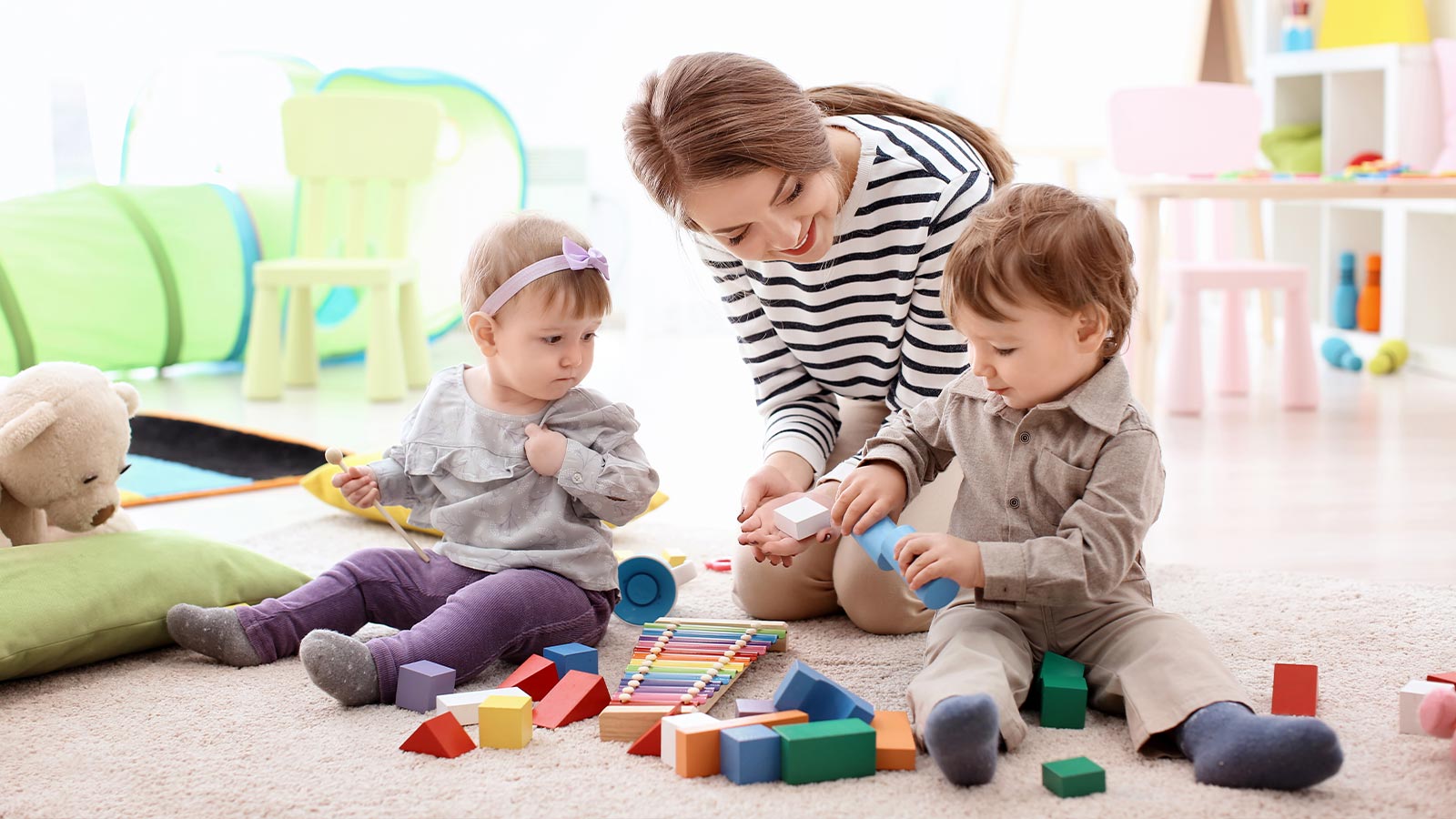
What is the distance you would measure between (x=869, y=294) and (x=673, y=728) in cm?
60

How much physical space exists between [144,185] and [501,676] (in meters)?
2.64

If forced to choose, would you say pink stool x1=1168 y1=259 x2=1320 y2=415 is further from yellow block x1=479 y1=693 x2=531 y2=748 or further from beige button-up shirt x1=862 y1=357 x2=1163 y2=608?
yellow block x1=479 y1=693 x2=531 y2=748

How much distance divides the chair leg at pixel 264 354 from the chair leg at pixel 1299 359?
2.29 meters

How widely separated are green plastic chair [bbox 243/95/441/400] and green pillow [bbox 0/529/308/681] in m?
1.70

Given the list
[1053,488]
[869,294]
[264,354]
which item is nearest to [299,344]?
[264,354]

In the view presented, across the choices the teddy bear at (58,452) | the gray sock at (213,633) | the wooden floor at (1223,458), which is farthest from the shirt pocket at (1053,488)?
the teddy bear at (58,452)

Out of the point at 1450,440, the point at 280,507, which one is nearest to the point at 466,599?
the point at 280,507

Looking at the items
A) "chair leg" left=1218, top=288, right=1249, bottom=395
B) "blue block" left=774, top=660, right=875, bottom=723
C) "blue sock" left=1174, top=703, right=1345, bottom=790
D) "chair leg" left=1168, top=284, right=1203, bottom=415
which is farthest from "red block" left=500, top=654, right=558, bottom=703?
Answer: "chair leg" left=1218, top=288, right=1249, bottom=395

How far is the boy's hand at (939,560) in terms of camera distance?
3.76 ft

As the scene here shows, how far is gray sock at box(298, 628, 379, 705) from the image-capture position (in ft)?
4.07

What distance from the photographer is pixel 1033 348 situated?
120cm

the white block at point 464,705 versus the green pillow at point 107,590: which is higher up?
the green pillow at point 107,590

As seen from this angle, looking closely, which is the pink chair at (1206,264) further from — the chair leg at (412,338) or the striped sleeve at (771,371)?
the chair leg at (412,338)

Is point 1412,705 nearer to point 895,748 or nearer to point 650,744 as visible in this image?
point 895,748
